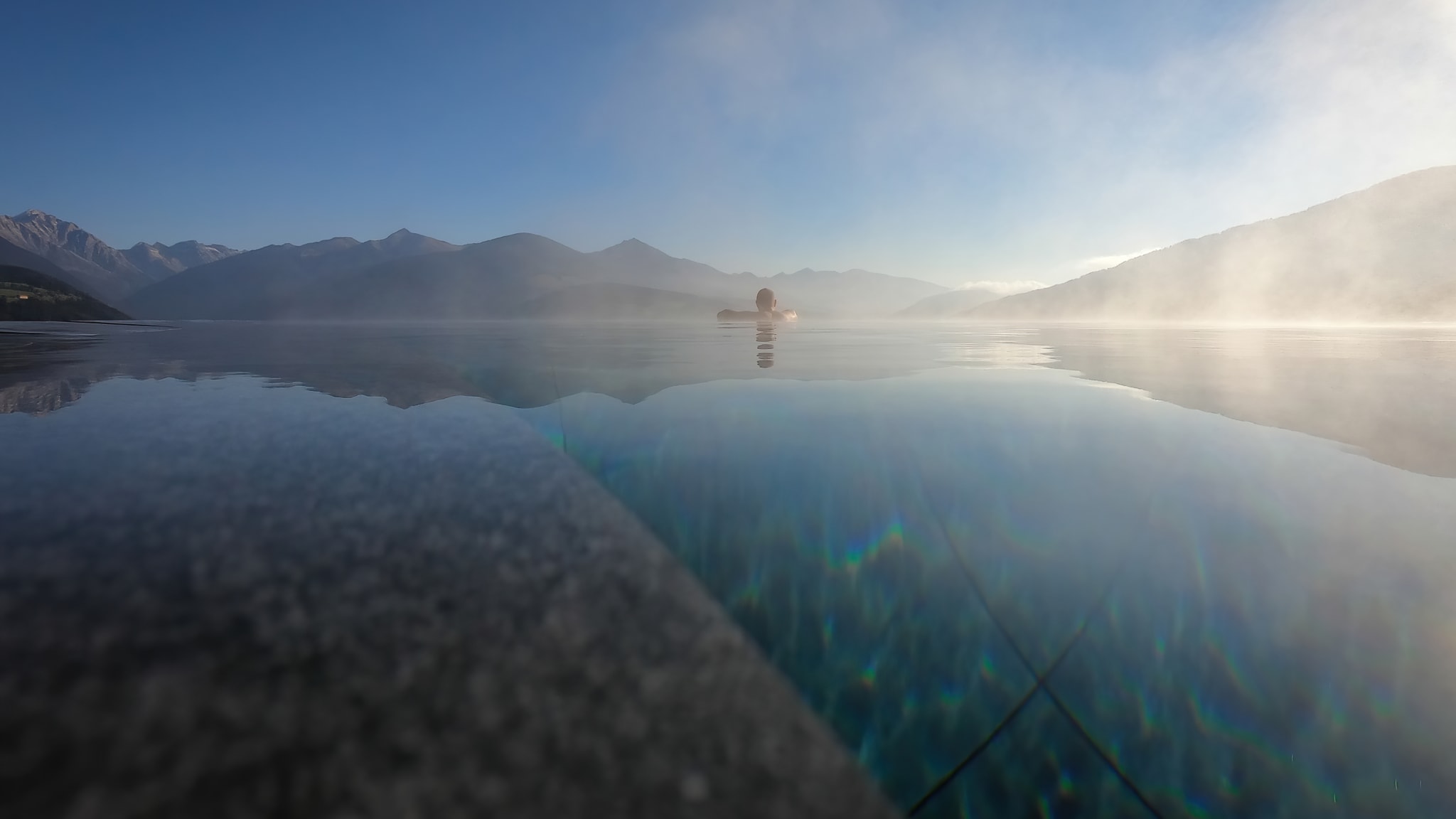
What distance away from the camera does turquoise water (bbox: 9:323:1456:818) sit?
105 inches

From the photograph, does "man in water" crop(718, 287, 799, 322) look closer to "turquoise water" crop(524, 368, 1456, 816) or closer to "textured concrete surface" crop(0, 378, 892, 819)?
"turquoise water" crop(524, 368, 1456, 816)

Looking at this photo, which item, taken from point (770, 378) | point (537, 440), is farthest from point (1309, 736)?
point (770, 378)

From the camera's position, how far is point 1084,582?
13.4ft

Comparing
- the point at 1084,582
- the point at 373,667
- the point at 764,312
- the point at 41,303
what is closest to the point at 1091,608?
the point at 1084,582

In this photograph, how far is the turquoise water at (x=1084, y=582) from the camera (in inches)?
105

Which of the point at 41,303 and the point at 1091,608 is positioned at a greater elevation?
the point at 41,303

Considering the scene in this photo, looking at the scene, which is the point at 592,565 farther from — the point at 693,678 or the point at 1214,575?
the point at 1214,575

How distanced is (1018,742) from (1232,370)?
69.2 feet

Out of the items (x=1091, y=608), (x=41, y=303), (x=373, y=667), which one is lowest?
(x=1091, y=608)

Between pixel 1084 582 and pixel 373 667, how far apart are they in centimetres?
443

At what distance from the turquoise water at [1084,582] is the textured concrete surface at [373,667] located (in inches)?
22.8

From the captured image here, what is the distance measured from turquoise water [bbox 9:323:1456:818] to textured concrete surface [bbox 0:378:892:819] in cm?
58

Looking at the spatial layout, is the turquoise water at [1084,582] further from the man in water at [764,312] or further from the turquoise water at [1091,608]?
the man in water at [764,312]

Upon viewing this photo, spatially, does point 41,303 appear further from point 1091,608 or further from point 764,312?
point 1091,608
